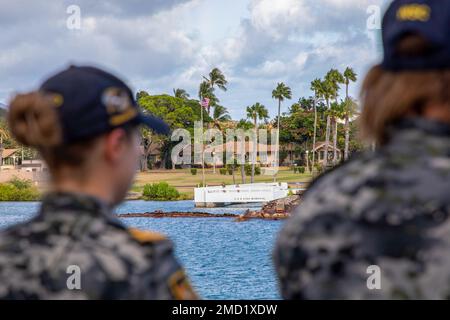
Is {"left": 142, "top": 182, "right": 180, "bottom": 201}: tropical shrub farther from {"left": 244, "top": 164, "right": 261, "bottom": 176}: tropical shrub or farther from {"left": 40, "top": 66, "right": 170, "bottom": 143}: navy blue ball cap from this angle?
{"left": 40, "top": 66, "right": 170, "bottom": 143}: navy blue ball cap

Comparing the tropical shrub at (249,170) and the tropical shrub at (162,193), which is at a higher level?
the tropical shrub at (249,170)

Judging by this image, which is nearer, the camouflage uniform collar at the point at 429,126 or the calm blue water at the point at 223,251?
the camouflage uniform collar at the point at 429,126

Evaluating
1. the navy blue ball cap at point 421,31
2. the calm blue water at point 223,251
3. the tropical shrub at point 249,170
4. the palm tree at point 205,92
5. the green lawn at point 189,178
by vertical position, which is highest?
the palm tree at point 205,92

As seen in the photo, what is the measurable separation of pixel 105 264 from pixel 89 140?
1.30 ft

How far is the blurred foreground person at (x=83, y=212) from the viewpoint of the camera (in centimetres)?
253

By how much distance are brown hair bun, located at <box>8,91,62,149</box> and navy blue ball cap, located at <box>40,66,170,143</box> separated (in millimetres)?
21

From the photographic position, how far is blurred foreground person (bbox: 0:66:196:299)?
8.29 feet

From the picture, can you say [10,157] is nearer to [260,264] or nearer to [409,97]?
[260,264]

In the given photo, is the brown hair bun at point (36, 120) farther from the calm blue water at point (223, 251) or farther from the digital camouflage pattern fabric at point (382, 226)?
the calm blue water at point (223, 251)

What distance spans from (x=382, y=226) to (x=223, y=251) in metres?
64.2

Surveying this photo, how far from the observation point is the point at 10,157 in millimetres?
133250

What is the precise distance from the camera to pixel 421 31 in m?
2.40

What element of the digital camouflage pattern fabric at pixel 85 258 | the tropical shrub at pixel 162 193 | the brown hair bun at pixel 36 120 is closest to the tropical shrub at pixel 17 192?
the tropical shrub at pixel 162 193

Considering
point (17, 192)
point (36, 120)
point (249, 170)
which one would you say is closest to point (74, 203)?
point (36, 120)
